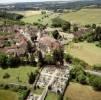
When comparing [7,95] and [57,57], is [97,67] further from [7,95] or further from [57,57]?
[7,95]

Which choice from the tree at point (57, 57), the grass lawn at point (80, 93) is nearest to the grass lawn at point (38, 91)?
the grass lawn at point (80, 93)

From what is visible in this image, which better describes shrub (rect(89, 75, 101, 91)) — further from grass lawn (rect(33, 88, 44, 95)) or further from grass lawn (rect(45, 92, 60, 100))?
grass lawn (rect(33, 88, 44, 95))

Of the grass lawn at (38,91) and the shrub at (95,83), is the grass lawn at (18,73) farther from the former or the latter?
the shrub at (95,83)

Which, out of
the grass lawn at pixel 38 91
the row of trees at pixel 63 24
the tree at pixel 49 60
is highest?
the tree at pixel 49 60

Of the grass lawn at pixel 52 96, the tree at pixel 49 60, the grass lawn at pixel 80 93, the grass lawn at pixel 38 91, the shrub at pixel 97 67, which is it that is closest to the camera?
the grass lawn at pixel 52 96

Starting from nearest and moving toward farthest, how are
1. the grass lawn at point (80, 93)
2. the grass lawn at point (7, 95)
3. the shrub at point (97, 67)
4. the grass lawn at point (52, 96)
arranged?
the grass lawn at point (52, 96) → the grass lawn at point (7, 95) → the grass lawn at point (80, 93) → the shrub at point (97, 67)

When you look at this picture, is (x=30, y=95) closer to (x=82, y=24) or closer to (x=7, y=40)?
(x=7, y=40)

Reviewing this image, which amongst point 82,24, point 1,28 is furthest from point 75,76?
point 82,24
